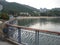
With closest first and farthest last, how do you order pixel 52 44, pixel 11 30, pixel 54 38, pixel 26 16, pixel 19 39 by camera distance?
pixel 54 38, pixel 52 44, pixel 19 39, pixel 11 30, pixel 26 16

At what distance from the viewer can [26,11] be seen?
10531 cm

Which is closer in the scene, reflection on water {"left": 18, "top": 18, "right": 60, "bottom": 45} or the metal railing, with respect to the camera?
the metal railing

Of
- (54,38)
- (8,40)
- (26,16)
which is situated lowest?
(26,16)

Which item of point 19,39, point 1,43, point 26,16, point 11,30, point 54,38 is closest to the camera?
point 54,38

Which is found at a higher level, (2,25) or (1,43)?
(2,25)

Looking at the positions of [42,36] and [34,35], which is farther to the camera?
[34,35]

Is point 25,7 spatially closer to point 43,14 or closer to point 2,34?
point 43,14

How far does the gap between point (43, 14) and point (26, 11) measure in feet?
59.7

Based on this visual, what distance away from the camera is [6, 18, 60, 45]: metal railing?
455cm

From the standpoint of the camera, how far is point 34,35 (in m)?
5.42

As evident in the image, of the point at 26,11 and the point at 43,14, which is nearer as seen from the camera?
the point at 26,11

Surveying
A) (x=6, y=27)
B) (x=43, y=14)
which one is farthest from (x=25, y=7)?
(x=6, y=27)

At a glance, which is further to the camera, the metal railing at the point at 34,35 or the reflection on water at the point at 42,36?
the reflection on water at the point at 42,36

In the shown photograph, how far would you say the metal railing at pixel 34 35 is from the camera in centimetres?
455
